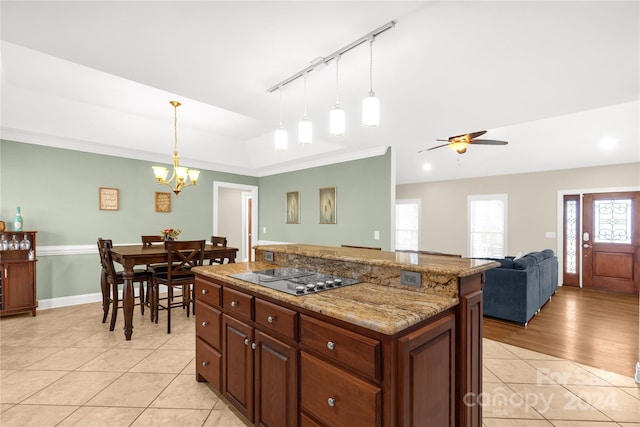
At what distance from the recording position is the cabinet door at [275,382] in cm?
150

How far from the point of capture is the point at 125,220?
15.7 ft

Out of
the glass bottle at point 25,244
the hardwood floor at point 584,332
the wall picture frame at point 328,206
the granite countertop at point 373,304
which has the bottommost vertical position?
the hardwood floor at point 584,332

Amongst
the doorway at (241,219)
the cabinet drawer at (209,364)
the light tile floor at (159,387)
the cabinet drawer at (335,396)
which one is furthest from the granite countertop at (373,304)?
the doorway at (241,219)

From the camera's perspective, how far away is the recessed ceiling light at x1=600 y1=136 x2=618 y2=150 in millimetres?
5145

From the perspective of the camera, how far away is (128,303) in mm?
3189

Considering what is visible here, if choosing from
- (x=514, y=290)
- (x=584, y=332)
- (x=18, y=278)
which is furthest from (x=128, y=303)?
(x=584, y=332)

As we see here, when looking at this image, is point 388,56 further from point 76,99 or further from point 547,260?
point 547,260

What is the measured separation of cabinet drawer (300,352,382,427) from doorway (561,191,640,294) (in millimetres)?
6827

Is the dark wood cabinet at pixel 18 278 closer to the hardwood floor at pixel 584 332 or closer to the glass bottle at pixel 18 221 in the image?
the glass bottle at pixel 18 221

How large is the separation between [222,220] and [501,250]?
680 cm

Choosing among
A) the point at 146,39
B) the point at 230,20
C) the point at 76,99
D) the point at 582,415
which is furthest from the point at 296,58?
the point at 76,99

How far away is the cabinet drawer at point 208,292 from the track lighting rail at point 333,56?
171 centimetres

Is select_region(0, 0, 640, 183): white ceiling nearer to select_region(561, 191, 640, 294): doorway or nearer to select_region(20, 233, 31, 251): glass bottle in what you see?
select_region(20, 233, 31, 251): glass bottle

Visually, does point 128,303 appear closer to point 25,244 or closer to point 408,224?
point 25,244
